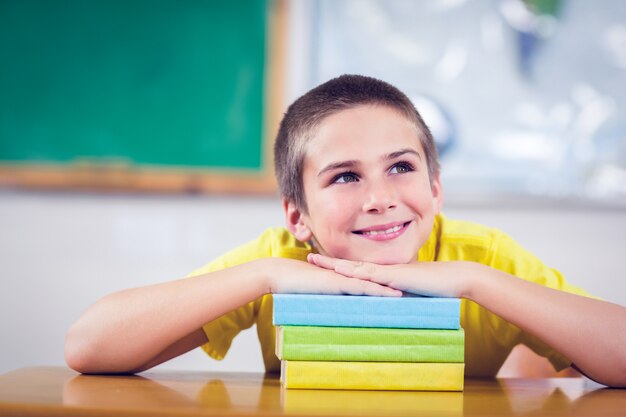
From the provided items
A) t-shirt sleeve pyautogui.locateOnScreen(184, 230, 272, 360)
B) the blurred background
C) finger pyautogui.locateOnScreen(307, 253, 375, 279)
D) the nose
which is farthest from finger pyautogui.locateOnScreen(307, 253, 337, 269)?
the blurred background

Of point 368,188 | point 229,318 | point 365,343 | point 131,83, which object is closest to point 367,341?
point 365,343

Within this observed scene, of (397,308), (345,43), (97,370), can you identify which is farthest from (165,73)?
(397,308)

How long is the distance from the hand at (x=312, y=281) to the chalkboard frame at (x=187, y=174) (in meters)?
1.40

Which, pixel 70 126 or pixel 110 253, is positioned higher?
pixel 70 126

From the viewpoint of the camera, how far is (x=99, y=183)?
2387 millimetres

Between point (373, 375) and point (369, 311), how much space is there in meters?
0.08

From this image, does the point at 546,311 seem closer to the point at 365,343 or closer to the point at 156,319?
the point at 365,343

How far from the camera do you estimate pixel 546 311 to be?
98 cm

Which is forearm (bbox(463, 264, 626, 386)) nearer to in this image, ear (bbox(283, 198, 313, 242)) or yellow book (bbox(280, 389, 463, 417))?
yellow book (bbox(280, 389, 463, 417))

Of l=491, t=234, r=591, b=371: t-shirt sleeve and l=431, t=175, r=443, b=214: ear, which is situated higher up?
l=431, t=175, r=443, b=214: ear

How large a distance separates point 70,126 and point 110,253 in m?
0.47

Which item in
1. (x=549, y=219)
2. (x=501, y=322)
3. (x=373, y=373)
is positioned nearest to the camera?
(x=373, y=373)

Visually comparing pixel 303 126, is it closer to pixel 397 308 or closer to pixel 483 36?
pixel 397 308

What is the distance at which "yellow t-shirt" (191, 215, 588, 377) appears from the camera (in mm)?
1191
